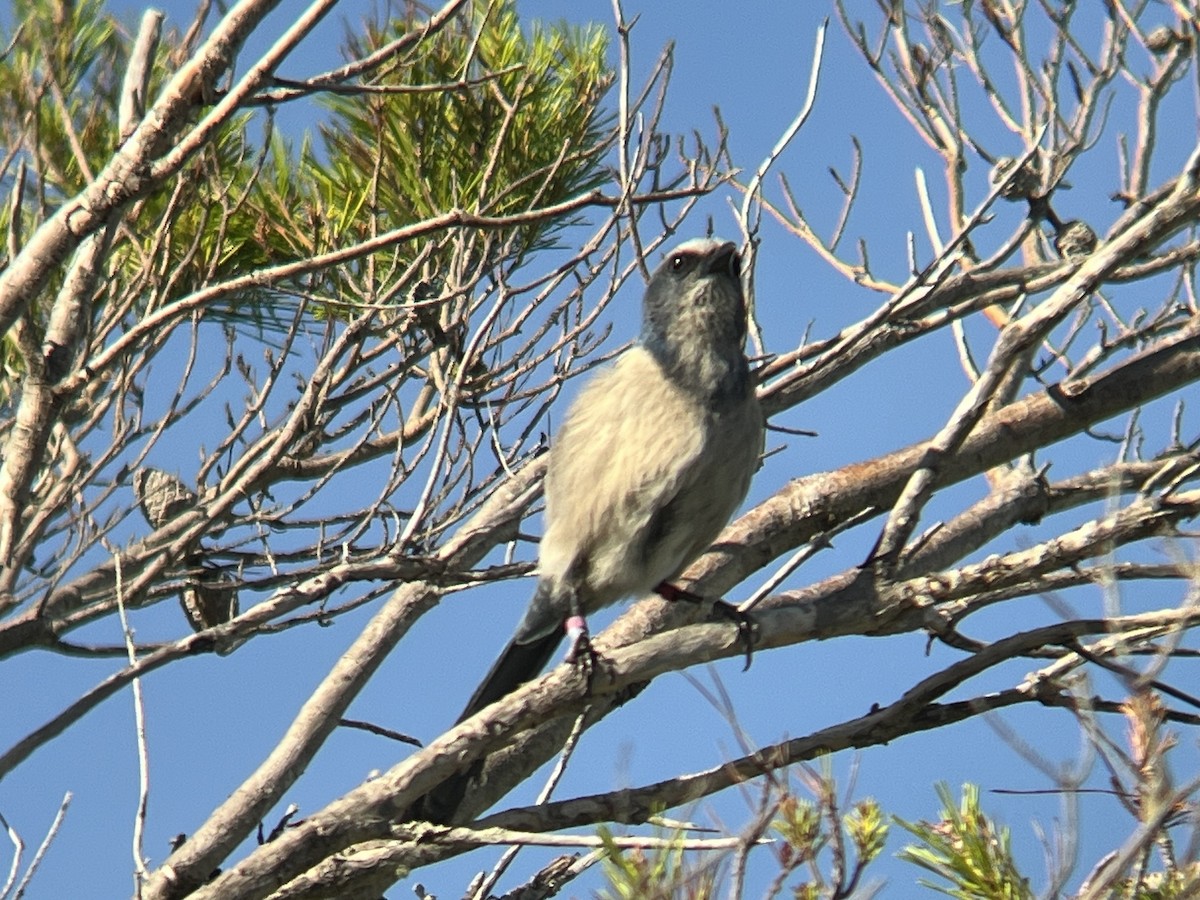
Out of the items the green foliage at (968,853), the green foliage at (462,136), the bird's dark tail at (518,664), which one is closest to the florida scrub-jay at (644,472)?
the bird's dark tail at (518,664)

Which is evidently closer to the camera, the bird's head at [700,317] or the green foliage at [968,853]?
the green foliage at [968,853]

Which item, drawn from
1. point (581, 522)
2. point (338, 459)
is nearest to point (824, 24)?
point (581, 522)

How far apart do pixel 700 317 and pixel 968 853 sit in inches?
69.8

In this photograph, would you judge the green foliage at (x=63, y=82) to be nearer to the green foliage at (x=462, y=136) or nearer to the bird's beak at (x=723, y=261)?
the green foliage at (x=462, y=136)

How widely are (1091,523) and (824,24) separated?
1.29 metres

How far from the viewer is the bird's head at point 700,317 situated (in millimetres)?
3398

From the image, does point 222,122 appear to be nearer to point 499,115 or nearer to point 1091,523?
point 499,115

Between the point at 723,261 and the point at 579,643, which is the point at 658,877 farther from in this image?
the point at 723,261

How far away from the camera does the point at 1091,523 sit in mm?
2783

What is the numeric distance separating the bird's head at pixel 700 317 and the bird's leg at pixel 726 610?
1.60 feet

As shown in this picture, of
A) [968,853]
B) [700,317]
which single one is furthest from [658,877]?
[700,317]

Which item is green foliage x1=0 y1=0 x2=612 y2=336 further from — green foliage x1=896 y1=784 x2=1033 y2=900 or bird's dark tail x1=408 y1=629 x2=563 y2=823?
green foliage x1=896 y1=784 x2=1033 y2=900

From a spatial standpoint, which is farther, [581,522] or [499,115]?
[499,115]

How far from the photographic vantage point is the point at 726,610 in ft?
10.7
